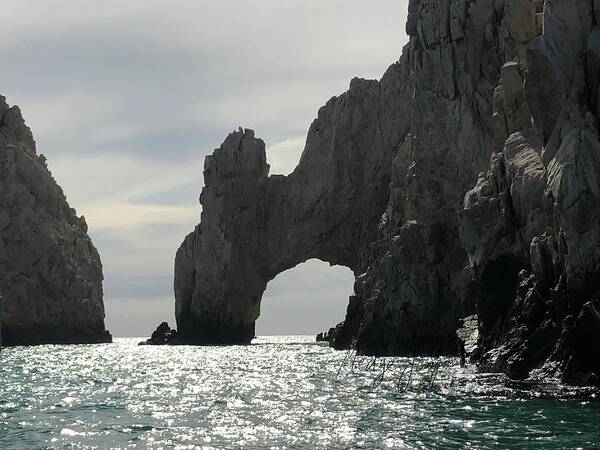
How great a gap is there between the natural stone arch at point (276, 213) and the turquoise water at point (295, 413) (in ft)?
186

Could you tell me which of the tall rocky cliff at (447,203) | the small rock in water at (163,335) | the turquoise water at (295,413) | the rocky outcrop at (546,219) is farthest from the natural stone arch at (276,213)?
the turquoise water at (295,413)

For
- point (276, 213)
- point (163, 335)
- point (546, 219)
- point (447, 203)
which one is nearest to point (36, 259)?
point (163, 335)

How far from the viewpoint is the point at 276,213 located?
114 meters

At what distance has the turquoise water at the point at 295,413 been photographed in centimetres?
2580

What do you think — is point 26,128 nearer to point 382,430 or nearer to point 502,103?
point 502,103

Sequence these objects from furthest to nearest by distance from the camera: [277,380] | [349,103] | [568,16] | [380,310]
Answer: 1. [349,103]
2. [380,310]
3. [277,380]
4. [568,16]

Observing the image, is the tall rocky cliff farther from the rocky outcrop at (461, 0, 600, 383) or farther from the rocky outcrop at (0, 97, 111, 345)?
the rocky outcrop at (0, 97, 111, 345)

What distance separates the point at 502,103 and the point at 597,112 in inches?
597

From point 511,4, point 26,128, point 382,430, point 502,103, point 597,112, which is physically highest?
point 26,128

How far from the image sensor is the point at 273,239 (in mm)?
112688

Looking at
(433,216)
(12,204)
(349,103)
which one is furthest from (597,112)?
(12,204)

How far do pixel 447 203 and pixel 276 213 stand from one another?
4128cm

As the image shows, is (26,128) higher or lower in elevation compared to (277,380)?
higher

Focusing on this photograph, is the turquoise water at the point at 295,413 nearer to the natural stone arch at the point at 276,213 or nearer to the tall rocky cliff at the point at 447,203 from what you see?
the tall rocky cliff at the point at 447,203
